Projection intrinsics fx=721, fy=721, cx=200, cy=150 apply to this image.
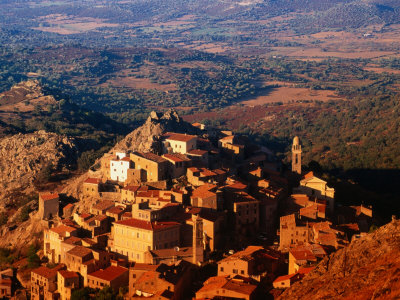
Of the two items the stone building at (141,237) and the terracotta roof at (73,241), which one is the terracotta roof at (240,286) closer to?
the stone building at (141,237)

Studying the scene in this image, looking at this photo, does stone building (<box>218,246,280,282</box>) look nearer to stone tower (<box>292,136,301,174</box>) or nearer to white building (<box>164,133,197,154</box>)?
white building (<box>164,133,197,154</box>)

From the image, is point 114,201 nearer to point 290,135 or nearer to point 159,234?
point 159,234

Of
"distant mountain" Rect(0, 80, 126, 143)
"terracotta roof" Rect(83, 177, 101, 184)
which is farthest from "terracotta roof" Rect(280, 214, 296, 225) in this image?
"distant mountain" Rect(0, 80, 126, 143)

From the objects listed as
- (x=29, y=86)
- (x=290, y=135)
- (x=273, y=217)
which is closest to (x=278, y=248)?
(x=273, y=217)

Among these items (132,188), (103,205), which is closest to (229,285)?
(132,188)

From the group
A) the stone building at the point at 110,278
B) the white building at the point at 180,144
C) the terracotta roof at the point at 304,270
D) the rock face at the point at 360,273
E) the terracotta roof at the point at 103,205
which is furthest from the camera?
the white building at the point at 180,144

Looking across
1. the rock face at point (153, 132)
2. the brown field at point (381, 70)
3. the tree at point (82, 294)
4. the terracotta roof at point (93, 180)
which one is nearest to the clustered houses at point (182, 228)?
the terracotta roof at point (93, 180)
